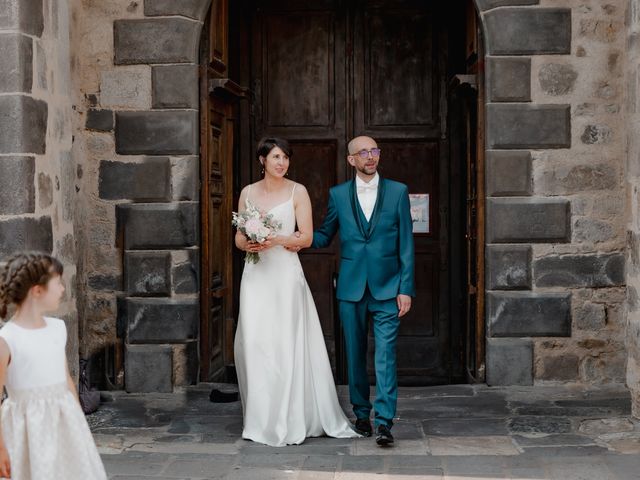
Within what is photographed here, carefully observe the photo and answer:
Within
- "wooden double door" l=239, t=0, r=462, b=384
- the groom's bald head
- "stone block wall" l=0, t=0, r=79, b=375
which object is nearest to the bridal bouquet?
the groom's bald head

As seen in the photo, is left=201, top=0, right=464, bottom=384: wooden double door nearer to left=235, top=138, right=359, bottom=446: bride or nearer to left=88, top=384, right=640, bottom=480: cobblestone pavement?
left=88, top=384, right=640, bottom=480: cobblestone pavement

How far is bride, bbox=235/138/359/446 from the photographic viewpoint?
579 centimetres

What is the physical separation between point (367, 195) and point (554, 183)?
171 centimetres

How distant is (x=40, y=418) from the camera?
3566mm

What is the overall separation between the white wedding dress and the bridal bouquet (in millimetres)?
105

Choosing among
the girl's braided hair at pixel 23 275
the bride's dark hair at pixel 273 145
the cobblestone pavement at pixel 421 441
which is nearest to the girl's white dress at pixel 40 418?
the girl's braided hair at pixel 23 275

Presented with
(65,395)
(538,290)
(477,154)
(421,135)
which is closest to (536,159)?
(477,154)

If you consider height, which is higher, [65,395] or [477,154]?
[477,154]

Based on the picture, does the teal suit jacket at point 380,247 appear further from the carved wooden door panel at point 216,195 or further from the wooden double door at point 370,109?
the wooden double door at point 370,109

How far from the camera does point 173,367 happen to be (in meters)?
7.00

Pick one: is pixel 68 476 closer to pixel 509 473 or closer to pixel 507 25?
pixel 509 473

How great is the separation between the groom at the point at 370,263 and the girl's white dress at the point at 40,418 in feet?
7.37

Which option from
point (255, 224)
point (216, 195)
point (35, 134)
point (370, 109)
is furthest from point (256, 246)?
point (370, 109)

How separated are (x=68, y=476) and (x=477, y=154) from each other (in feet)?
13.9
